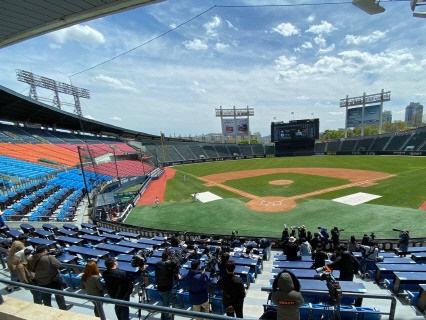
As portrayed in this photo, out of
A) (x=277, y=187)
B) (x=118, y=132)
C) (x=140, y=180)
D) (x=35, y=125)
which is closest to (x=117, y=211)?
(x=140, y=180)

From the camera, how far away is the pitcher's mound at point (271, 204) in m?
20.9

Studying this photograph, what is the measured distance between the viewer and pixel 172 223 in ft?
60.7

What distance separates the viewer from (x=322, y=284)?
564cm

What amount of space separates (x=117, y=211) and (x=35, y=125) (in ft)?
137

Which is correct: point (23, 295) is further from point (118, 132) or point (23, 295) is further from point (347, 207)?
point (118, 132)

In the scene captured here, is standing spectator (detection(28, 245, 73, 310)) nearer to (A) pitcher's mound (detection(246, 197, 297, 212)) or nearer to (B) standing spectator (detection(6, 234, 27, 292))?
(B) standing spectator (detection(6, 234, 27, 292))

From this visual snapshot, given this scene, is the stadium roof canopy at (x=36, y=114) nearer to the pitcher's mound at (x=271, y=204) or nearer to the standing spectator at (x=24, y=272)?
the pitcher's mound at (x=271, y=204)

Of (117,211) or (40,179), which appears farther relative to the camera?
(40,179)

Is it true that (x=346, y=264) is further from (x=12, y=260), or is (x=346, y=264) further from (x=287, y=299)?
(x=12, y=260)

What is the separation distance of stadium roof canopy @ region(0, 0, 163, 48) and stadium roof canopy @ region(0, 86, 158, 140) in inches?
1033

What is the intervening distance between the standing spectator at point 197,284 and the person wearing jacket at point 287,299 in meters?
1.76

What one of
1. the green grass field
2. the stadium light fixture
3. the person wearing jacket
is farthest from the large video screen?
the person wearing jacket

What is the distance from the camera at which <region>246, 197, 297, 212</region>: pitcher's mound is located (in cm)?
2087

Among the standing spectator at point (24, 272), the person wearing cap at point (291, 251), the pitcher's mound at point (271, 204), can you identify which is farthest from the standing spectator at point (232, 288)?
the pitcher's mound at point (271, 204)
